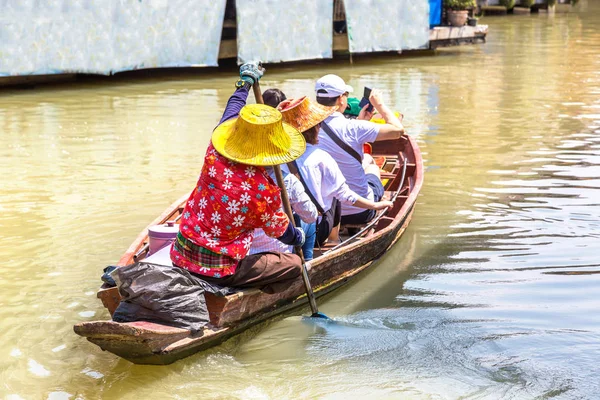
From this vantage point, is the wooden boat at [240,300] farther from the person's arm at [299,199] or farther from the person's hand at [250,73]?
the person's hand at [250,73]

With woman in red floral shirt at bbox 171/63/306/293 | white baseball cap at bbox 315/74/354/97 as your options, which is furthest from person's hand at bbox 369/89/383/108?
woman in red floral shirt at bbox 171/63/306/293

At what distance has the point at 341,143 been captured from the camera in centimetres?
695

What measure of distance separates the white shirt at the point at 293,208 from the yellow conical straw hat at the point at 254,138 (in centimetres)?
49

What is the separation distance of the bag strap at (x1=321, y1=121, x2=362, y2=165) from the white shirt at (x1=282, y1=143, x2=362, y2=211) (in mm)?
600

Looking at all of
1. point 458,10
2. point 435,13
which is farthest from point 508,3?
point 435,13

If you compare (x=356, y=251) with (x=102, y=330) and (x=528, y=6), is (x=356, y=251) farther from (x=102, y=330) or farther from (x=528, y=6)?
(x=528, y=6)

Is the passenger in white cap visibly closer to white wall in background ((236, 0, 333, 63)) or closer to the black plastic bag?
the black plastic bag

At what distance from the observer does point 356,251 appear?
6.63 m

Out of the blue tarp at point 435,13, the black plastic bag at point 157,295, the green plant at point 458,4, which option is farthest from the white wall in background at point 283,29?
the black plastic bag at point 157,295

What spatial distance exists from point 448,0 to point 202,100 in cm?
871

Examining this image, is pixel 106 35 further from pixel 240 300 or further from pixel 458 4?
pixel 240 300

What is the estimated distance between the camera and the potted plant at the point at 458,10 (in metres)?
21.6

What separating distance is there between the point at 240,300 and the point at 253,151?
1063 mm

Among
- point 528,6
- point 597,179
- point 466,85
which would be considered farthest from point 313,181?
point 528,6
